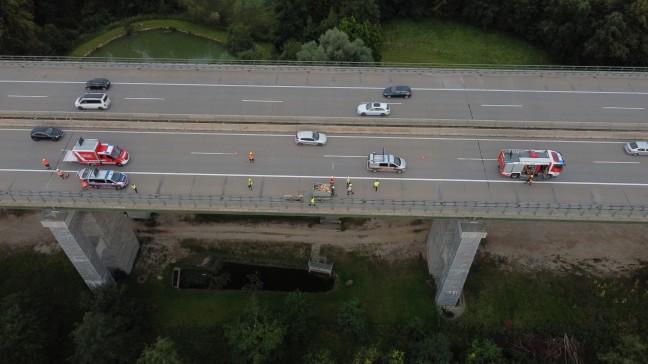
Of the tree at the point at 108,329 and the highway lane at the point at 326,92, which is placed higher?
the highway lane at the point at 326,92

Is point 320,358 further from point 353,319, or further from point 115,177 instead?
point 115,177

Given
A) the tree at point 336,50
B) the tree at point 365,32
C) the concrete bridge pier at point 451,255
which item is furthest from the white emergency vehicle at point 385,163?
the tree at point 365,32

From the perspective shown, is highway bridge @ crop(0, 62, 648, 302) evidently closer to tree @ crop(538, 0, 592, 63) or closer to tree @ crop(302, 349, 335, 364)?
tree @ crop(302, 349, 335, 364)

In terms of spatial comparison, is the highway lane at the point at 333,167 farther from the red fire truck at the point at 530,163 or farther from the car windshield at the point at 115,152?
the car windshield at the point at 115,152

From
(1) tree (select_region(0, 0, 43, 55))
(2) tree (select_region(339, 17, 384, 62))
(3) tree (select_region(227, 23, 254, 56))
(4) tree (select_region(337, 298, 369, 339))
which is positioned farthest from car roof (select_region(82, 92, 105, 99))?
(2) tree (select_region(339, 17, 384, 62))

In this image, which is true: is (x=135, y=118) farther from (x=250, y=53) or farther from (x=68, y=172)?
(x=250, y=53)

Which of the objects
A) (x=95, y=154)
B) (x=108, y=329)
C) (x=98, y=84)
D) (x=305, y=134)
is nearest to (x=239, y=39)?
(x=98, y=84)
